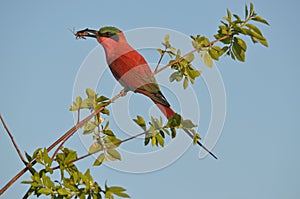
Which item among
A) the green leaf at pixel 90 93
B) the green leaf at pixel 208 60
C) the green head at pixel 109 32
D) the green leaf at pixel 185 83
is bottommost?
the green leaf at pixel 90 93

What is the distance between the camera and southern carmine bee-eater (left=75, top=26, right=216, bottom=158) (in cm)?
101

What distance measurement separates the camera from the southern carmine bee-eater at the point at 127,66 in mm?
1007

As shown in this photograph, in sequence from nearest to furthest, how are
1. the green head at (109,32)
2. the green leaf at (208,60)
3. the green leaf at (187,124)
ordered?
the green leaf at (187,124), the green leaf at (208,60), the green head at (109,32)

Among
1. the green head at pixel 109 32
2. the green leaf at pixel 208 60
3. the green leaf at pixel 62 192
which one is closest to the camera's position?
the green leaf at pixel 62 192

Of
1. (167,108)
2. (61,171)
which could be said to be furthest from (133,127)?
(61,171)

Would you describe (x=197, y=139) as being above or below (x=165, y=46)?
below

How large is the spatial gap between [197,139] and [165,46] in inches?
11.4

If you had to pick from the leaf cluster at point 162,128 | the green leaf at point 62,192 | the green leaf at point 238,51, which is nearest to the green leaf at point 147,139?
the leaf cluster at point 162,128

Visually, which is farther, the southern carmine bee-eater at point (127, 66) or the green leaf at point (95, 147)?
the southern carmine bee-eater at point (127, 66)

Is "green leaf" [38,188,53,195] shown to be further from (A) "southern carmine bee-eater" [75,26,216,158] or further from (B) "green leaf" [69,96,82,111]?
(A) "southern carmine bee-eater" [75,26,216,158]

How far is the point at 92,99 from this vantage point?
875mm

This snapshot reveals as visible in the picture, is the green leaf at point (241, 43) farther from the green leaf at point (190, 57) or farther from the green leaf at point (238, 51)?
the green leaf at point (190, 57)

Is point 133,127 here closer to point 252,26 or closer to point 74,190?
point 74,190

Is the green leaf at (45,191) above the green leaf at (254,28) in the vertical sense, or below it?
below
